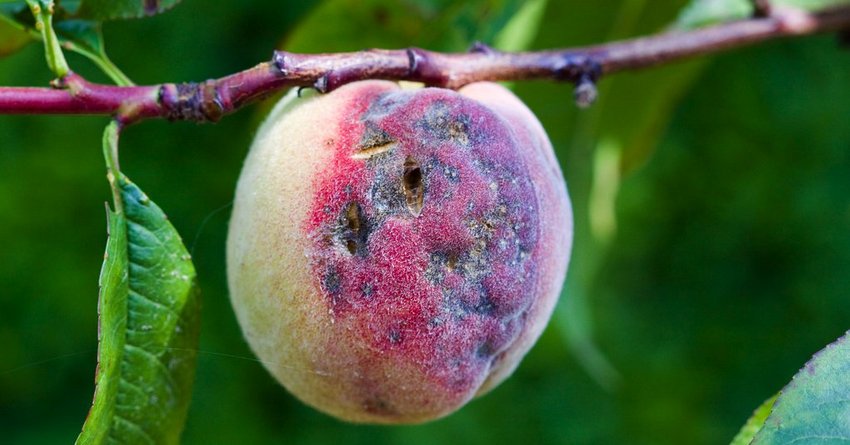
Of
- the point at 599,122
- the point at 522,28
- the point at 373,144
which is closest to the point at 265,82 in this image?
the point at 373,144

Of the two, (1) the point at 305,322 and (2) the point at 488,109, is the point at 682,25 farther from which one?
(1) the point at 305,322

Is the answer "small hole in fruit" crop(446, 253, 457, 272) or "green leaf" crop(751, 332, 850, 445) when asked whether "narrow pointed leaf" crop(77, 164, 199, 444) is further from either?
"green leaf" crop(751, 332, 850, 445)

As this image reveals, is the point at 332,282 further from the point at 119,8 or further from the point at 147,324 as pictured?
the point at 119,8

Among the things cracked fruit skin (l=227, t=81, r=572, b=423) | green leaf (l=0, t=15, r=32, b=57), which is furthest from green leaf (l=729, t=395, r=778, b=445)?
green leaf (l=0, t=15, r=32, b=57)

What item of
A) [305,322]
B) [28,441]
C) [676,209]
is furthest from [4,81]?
[676,209]

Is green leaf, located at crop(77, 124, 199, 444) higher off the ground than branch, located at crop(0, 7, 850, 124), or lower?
lower

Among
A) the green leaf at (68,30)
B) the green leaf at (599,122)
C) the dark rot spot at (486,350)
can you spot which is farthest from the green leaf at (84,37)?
the green leaf at (599,122)

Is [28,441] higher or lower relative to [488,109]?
lower
